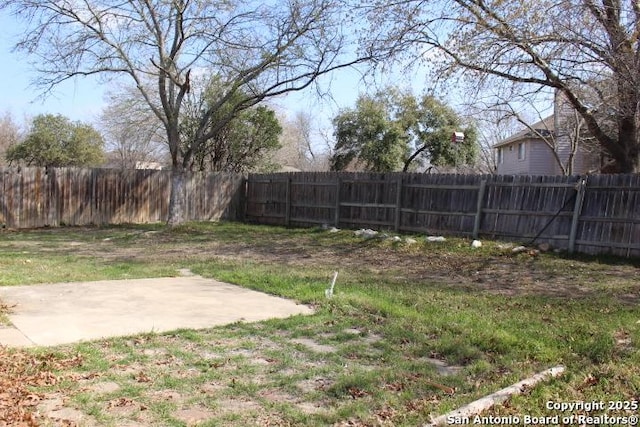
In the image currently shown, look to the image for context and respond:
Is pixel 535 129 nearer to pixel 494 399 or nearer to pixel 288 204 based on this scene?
pixel 288 204

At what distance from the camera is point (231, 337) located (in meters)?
5.73

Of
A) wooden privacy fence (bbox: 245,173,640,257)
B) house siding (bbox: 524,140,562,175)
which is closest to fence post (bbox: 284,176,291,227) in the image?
wooden privacy fence (bbox: 245,173,640,257)

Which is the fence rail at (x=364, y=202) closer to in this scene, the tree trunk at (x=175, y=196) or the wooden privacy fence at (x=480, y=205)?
the wooden privacy fence at (x=480, y=205)

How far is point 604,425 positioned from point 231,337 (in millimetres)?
3399

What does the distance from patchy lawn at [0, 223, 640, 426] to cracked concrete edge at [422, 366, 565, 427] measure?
0.27 ft

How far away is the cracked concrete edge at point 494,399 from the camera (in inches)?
145

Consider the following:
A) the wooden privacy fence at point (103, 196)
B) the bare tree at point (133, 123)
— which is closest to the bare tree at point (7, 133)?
the bare tree at point (133, 123)

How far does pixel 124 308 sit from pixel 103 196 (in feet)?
44.4

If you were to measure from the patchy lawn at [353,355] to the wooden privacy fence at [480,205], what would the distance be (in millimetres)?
2285

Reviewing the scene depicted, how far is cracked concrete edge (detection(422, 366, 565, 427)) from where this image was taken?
3.67 m

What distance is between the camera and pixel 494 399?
13.1 feet

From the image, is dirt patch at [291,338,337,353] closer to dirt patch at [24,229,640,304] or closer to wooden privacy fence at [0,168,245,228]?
dirt patch at [24,229,640,304]

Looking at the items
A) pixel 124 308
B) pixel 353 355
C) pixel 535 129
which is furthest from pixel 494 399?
pixel 535 129

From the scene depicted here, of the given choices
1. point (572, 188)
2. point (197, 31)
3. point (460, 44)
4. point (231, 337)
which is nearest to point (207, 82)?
point (197, 31)
